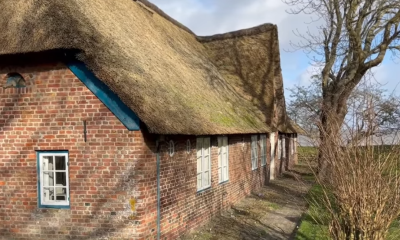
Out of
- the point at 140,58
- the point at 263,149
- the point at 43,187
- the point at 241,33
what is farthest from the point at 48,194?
the point at 241,33

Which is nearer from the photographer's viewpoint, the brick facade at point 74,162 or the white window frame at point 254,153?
the brick facade at point 74,162

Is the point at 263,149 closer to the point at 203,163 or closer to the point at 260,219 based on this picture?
the point at 260,219

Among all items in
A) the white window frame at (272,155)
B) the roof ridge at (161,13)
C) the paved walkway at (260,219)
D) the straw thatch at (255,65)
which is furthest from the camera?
the white window frame at (272,155)

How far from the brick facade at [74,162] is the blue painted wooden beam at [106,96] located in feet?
0.44

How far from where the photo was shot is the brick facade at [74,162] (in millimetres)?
7734

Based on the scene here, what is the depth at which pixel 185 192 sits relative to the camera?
31.7 feet

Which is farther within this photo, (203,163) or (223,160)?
(223,160)

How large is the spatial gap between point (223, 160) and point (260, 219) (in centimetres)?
214

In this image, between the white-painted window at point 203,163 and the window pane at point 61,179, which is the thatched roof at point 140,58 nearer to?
the white-painted window at point 203,163

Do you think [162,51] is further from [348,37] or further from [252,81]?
[348,37]

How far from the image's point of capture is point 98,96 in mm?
7711

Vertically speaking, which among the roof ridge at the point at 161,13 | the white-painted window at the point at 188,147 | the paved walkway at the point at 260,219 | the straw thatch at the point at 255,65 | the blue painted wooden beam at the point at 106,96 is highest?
the roof ridge at the point at 161,13

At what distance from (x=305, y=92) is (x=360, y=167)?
3546cm

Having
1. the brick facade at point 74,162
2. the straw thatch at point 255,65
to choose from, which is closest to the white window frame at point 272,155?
the straw thatch at point 255,65
